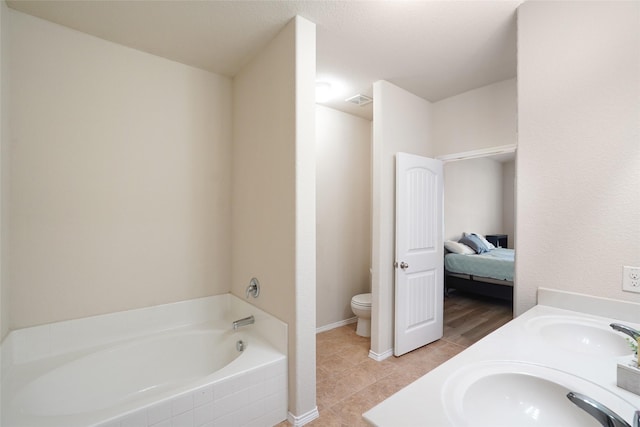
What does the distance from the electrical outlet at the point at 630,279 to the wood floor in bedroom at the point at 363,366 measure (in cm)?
155

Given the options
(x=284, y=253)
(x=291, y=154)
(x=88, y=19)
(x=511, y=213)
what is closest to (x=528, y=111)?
(x=291, y=154)

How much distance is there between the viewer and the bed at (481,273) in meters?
4.08

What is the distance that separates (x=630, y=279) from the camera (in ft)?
4.24

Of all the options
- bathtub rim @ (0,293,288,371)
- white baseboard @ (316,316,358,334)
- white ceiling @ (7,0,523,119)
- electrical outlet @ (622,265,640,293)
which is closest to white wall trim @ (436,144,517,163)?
white ceiling @ (7,0,523,119)

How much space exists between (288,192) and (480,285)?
3949mm

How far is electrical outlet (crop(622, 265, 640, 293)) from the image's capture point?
1276mm

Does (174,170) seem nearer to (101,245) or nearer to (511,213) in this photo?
(101,245)

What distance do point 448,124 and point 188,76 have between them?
2.61 meters

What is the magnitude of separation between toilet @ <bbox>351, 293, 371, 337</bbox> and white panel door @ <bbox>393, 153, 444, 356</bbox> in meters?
0.42

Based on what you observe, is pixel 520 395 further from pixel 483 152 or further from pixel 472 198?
pixel 472 198

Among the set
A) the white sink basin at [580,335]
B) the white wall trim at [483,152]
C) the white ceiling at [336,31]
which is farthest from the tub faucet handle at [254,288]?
the white wall trim at [483,152]

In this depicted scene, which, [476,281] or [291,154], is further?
[476,281]

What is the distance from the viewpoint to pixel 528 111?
1621mm

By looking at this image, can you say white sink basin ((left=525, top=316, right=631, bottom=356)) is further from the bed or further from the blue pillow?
the blue pillow
